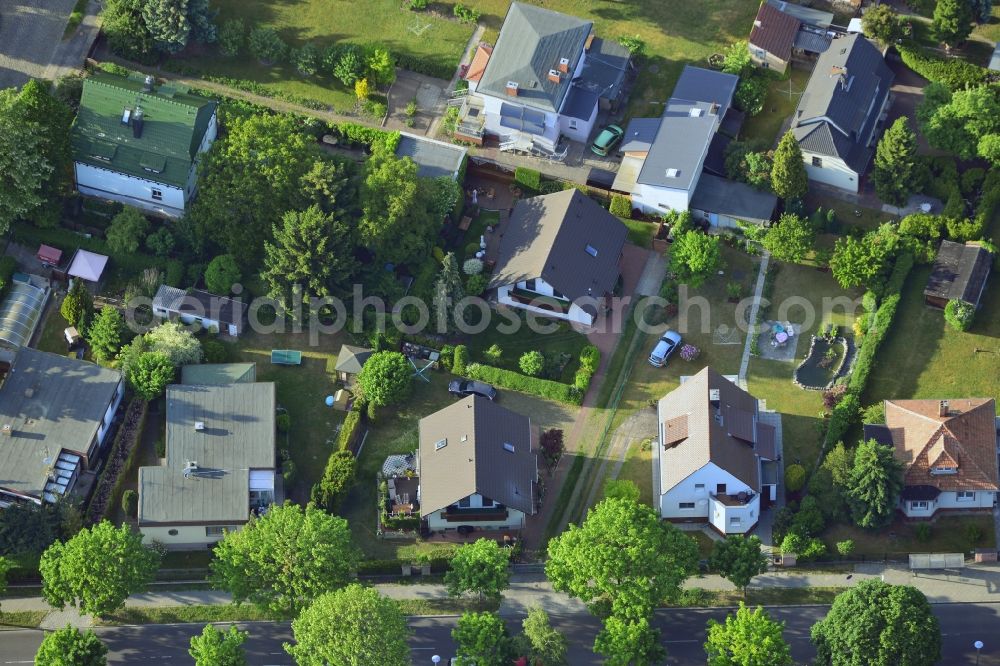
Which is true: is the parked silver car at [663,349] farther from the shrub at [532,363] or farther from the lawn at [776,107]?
the lawn at [776,107]

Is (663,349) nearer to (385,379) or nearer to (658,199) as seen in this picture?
(658,199)

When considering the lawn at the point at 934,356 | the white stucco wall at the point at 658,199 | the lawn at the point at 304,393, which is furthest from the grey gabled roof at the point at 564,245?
the lawn at the point at 934,356

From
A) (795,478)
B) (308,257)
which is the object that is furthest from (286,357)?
(795,478)

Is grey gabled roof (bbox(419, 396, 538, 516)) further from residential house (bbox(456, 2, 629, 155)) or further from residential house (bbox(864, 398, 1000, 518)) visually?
residential house (bbox(456, 2, 629, 155))

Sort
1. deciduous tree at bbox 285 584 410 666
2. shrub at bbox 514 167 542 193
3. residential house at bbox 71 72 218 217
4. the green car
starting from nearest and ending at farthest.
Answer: deciduous tree at bbox 285 584 410 666 < residential house at bbox 71 72 218 217 < shrub at bbox 514 167 542 193 < the green car

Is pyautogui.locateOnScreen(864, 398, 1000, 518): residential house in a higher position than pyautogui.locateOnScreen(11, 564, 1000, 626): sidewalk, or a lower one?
higher

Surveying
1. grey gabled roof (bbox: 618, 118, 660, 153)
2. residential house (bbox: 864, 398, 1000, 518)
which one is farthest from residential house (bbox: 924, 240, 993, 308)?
grey gabled roof (bbox: 618, 118, 660, 153)
